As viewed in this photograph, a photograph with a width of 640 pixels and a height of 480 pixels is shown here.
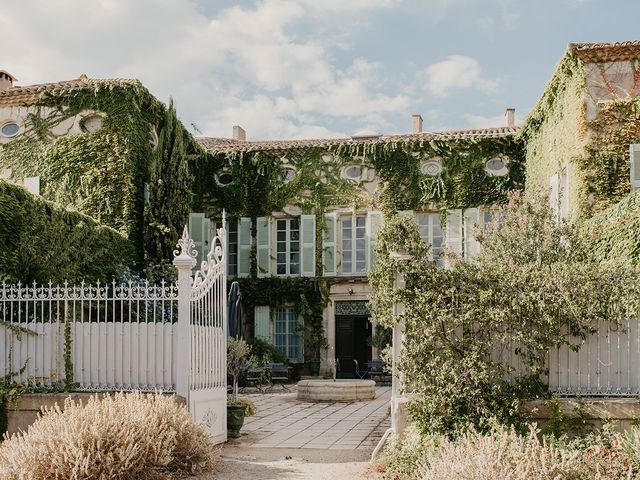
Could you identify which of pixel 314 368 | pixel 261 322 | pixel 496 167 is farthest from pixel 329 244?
pixel 496 167

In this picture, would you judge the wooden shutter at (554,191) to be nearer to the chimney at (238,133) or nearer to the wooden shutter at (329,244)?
the wooden shutter at (329,244)

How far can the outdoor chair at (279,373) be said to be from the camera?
792 inches

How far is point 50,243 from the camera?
549 inches

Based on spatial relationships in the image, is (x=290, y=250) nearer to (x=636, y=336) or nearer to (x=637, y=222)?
(x=637, y=222)

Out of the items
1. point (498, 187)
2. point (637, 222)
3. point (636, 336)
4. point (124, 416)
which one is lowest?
point (124, 416)

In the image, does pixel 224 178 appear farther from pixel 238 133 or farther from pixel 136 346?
pixel 136 346

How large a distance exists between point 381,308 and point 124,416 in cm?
340

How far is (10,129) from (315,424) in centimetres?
1153

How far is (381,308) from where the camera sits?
9.53 metres

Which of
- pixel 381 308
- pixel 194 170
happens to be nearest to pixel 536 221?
pixel 381 308

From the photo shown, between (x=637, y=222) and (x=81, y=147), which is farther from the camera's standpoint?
(x=81, y=147)

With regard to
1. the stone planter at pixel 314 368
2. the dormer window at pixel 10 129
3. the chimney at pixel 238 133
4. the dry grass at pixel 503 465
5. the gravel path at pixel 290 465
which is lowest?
the stone planter at pixel 314 368

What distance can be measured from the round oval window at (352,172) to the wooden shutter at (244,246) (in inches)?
122

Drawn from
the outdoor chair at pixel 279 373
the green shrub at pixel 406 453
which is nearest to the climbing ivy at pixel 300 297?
the outdoor chair at pixel 279 373
